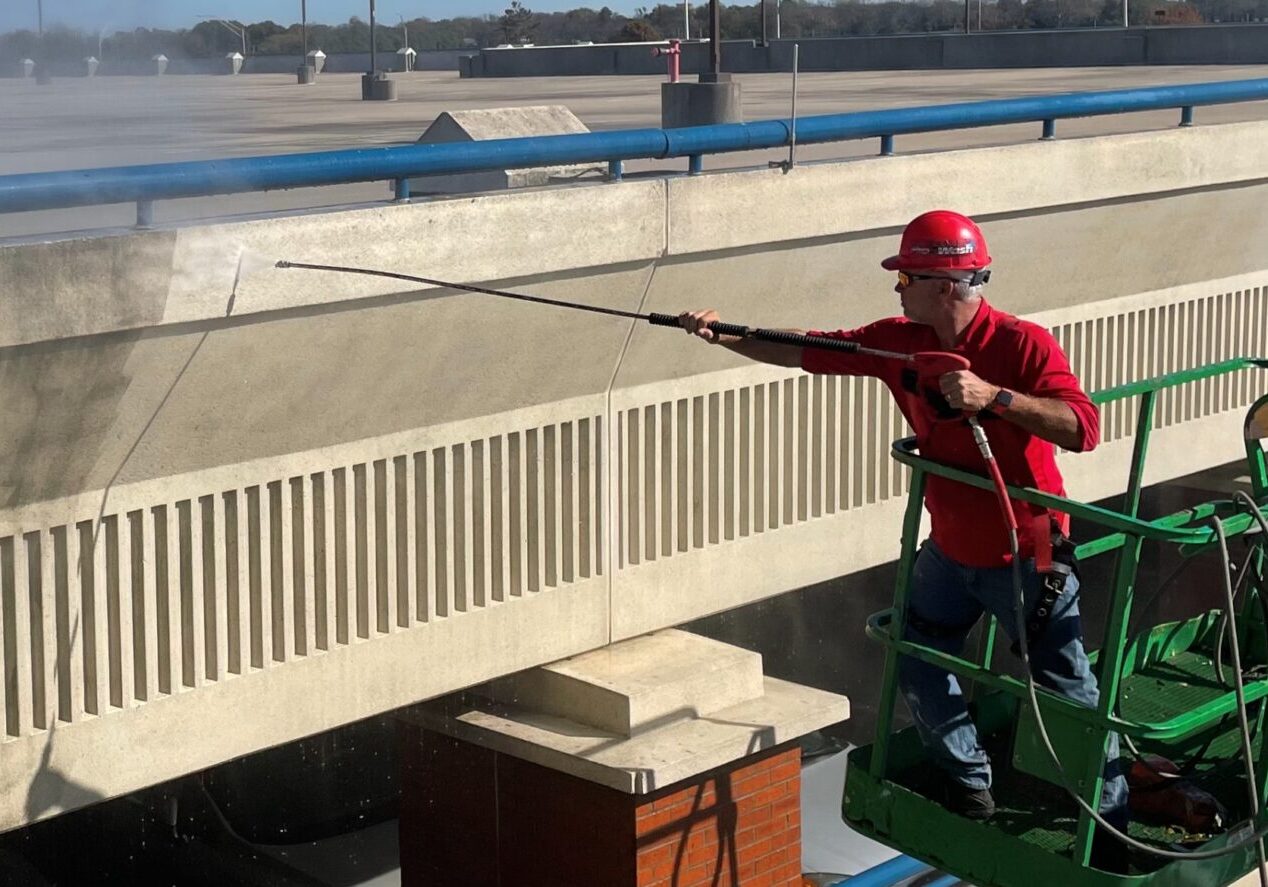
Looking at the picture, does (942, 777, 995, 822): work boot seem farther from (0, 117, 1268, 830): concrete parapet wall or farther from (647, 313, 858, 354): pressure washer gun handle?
(0, 117, 1268, 830): concrete parapet wall

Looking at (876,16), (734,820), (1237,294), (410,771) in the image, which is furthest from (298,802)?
(876,16)

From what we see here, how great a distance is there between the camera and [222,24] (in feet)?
18.0

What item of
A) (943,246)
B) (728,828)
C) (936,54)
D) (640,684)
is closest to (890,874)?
(728,828)

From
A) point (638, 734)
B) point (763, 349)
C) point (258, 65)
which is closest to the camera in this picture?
point (763, 349)

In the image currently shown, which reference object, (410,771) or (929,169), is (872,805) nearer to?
(410,771)

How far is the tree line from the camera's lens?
508cm

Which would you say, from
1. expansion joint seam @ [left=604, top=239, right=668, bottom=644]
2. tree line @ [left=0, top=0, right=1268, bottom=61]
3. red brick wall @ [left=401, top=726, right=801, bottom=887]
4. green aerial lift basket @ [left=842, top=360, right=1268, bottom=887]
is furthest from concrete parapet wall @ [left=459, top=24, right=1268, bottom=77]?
green aerial lift basket @ [left=842, top=360, right=1268, bottom=887]

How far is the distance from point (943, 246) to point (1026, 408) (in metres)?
0.59

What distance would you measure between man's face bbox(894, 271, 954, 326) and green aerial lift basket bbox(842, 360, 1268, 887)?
45cm

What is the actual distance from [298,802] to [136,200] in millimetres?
6110

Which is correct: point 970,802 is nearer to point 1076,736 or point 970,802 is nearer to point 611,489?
point 1076,736

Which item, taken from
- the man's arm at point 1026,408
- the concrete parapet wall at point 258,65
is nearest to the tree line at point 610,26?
the concrete parapet wall at point 258,65

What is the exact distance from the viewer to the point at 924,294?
5.39 metres

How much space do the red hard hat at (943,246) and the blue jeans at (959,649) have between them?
94 cm
